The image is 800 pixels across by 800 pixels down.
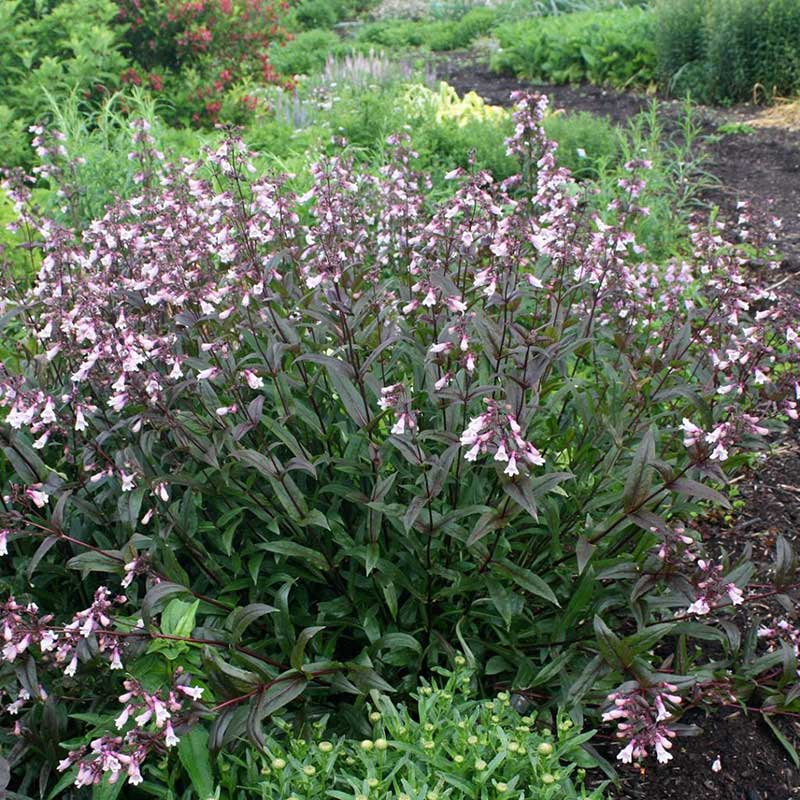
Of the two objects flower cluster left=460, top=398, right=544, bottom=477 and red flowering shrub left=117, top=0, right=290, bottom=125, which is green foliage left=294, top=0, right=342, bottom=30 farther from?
flower cluster left=460, top=398, right=544, bottom=477

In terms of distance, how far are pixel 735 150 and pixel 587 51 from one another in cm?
394

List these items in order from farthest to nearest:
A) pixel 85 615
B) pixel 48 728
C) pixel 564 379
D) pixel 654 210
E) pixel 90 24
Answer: pixel 90 24
pixel 654 210
pixel 564 379
pixel 48 728
pixel 85 615

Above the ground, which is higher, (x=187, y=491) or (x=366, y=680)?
(x=187, y=491)

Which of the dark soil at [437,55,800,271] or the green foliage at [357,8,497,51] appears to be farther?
the green foliage at [357,8,497,51]

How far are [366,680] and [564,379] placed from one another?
120 cm

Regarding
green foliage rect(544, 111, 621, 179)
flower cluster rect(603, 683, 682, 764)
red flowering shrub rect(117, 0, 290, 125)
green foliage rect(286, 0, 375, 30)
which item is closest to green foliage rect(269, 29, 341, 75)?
green foliage rect(286, 0, 375, 30)

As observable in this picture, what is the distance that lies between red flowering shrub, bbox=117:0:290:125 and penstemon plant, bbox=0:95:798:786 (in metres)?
5.41

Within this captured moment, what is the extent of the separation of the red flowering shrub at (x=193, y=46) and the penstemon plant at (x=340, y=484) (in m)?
5.41

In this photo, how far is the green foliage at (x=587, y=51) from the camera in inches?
439

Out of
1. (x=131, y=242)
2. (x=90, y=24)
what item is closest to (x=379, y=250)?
(x=131, y=242)

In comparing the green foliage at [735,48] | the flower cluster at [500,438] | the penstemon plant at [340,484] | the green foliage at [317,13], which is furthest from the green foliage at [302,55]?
the flower cluster at [500,438]

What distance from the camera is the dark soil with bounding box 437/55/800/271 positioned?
665 centimetres

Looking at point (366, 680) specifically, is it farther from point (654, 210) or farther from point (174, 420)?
point (654, 210)

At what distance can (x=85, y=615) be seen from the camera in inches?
82.7
